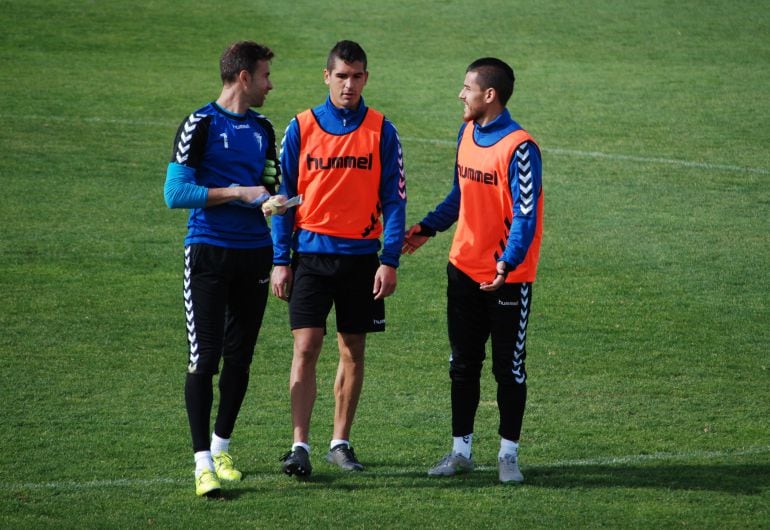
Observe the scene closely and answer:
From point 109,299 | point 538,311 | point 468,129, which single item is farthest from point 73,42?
point 468,129

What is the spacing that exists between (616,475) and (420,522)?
1346 mm

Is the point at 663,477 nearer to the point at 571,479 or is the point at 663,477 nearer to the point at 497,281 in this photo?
the point at 571,479

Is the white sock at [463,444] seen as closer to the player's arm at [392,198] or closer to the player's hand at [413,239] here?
the player's arm at [392,198]

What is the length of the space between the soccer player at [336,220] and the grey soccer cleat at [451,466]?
1.41 feet

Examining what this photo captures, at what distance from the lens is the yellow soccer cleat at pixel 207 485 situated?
6309 mm

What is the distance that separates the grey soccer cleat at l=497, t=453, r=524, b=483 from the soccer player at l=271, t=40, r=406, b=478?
80 centimetres

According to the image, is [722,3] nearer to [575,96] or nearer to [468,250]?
[575,96]

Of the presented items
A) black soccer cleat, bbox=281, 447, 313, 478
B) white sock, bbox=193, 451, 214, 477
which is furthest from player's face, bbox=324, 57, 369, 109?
white sock, bbox=193, 451, 214, 477

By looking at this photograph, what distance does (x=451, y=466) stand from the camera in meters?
6.81

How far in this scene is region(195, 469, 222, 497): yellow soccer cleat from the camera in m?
6.31

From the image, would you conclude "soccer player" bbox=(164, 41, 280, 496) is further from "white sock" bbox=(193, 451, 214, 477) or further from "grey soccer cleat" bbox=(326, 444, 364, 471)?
"grey soccer cleat" bbox=(326, 444, 364, 471)

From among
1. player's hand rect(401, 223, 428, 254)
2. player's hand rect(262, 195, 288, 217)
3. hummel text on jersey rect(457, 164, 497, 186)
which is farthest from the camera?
player's hand rect(401, 223, 428, 254)

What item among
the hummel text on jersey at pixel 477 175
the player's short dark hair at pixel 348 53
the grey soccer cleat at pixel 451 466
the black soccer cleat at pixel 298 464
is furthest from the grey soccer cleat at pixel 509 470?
the player's short dark hair at pixel 348 53

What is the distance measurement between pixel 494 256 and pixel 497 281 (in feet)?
0.85
